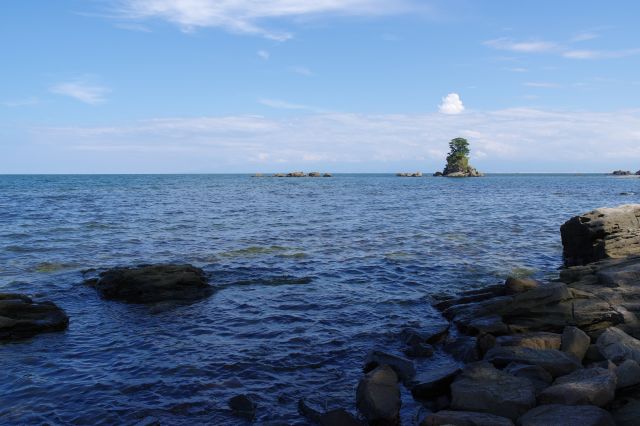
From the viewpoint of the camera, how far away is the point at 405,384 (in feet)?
36.1

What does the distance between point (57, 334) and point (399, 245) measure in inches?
794

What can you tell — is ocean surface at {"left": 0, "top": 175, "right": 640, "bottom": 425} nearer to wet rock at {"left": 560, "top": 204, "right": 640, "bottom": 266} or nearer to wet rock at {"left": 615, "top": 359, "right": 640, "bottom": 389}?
wet rock at {"left": 560, "top": 204, "right": 640, "bottom": 266}

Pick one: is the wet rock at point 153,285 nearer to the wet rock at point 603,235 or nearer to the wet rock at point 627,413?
the wet rock at point 627,413

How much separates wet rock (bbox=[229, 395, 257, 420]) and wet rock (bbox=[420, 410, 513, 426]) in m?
→ 3.51

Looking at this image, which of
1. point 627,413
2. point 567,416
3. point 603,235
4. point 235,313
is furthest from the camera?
point 603,235

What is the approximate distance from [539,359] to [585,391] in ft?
6.02

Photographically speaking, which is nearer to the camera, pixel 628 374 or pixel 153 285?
pixel 628 374

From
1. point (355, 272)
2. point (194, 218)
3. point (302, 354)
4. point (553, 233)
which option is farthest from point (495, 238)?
point (194, 218)

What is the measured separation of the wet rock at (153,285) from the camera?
18.5 m

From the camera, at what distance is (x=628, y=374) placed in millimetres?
9344

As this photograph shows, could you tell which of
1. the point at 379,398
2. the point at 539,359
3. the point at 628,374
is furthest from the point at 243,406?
the point at 628,374

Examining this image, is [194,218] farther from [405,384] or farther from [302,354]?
[405,384]

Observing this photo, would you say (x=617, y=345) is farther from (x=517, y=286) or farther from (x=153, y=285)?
(x=153, y=285)

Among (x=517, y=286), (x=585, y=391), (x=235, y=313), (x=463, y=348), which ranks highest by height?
(x=517, y=286)
